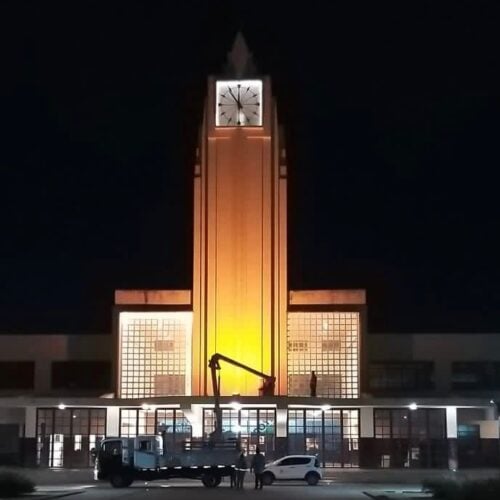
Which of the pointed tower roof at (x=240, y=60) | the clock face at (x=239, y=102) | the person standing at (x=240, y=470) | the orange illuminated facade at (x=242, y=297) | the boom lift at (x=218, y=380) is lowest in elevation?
the person standing at (x=240, y=470)

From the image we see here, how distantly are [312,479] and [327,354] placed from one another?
18.8m

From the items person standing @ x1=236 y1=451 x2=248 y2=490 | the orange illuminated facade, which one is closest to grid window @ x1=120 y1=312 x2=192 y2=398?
the orange illuminated facade

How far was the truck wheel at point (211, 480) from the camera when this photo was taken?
1858 inches

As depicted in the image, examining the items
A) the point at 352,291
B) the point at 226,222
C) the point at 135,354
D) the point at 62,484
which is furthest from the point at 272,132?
→ the point at 62,484

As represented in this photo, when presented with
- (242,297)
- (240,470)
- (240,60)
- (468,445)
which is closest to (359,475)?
(468,445)

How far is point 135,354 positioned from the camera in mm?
69062

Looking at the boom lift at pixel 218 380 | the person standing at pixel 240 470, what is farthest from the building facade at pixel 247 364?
the person standing at pixel 240 470

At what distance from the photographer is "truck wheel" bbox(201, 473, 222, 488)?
47.2 metres

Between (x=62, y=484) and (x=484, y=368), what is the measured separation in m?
32.8

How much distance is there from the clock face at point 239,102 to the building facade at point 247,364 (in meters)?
0.06

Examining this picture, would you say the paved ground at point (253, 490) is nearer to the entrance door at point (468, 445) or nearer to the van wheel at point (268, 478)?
the van wheel at point (268, 478)

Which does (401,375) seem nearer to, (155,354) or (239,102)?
(155,354)

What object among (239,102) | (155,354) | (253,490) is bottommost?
(253,490)

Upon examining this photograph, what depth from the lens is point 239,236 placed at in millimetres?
68688
